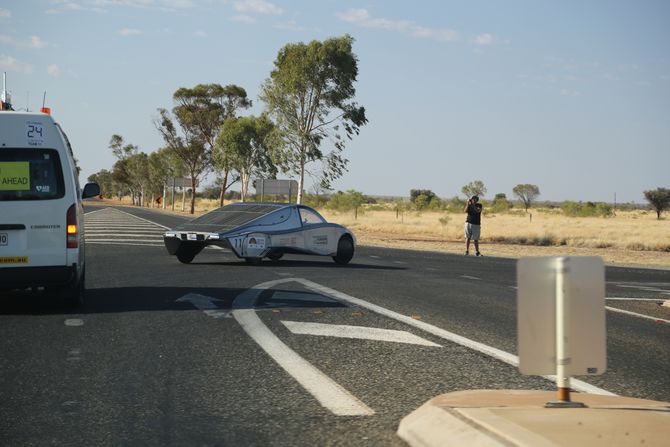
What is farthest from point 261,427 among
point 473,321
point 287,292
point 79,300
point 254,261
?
point 254,261

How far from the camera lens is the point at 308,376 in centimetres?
648

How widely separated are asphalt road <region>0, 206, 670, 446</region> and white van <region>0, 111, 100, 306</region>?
1.65ft

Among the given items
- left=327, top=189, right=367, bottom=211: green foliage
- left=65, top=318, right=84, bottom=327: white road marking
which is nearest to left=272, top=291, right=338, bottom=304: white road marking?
left=65, top=318, right=84, bottom=327: white road marking

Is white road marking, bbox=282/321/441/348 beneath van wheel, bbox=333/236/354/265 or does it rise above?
beneath

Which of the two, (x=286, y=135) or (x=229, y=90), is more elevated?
(x=229, y=90)

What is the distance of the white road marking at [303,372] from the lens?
550 cm

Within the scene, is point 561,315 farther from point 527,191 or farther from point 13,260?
point 527,191

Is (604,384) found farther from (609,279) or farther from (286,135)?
(286,135)

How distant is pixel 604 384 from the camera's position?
6.44 meters

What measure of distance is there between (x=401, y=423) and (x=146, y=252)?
57.6ft

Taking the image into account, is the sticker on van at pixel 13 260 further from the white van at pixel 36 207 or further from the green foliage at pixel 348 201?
the green foliage at pixel 348 201

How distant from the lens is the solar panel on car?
1766 cm

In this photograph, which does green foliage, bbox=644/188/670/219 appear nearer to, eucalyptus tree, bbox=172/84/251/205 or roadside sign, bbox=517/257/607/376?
eucalyptus tree, bbox=172/84/251/205

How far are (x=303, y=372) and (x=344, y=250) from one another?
42.4ft
